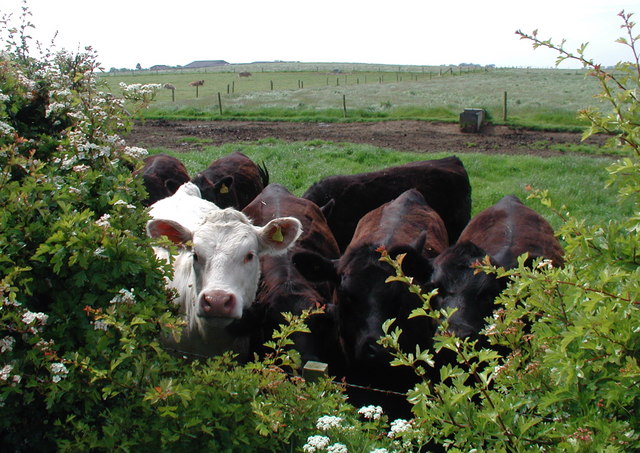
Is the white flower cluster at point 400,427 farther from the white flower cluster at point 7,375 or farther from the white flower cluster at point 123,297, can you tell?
the white flower cluster at point 7,375

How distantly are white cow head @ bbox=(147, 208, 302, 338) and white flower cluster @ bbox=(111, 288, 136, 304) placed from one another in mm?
1511

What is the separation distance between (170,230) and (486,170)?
33.2 ft

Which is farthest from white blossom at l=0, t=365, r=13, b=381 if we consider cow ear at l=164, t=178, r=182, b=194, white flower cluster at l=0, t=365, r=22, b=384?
cow ear at l=164, t=178, r=182, b=194

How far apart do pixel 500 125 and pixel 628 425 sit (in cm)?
2341

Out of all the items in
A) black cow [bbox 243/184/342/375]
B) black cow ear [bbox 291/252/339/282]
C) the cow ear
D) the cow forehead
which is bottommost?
black cow [bbox 243/184/342/375]

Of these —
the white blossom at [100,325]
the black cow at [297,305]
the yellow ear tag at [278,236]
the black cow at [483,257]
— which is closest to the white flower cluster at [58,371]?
the white blossom at [100,325]

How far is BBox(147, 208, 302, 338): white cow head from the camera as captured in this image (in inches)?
174

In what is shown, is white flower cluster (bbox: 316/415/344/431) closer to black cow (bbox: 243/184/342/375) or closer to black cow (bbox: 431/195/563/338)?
black cow (bbox: 243/184/342/375)

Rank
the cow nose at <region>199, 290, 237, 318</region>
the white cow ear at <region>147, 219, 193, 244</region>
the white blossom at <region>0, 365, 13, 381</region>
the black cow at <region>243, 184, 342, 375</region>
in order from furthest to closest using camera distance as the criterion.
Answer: the black cow at <region>243, 184, 342, 375</region>, the white cow ear at <region>147, 219, 193, 244</region>, the cow nose at <region>199, 290, 237, 318</region>, the white blossom at <region>0, 365, 13, 381</region>

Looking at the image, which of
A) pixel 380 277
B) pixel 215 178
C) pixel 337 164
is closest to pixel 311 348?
pixel 380 277

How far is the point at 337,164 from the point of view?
1388cm

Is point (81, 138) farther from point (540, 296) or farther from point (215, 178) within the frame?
point (215, 178)

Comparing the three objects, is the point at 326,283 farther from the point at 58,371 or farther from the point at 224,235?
the point at 58,371

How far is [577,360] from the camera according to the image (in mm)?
2076
